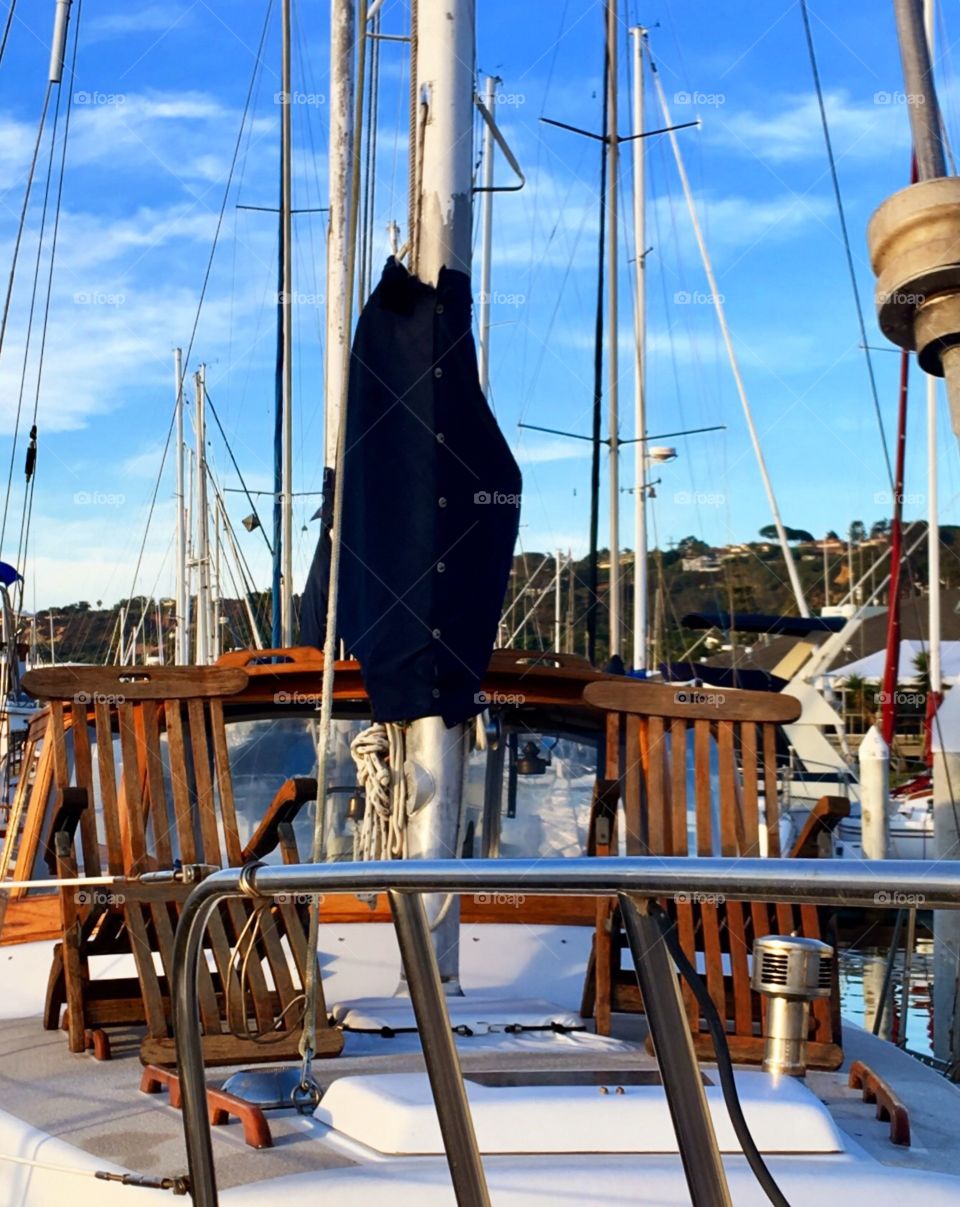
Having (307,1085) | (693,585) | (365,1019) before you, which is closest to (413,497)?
(365,1019)

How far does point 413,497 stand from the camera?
5.24 m

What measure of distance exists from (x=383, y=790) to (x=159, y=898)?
3.12ft

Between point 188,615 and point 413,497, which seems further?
point 188,615

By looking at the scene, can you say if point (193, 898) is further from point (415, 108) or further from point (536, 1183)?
point (415, 108)

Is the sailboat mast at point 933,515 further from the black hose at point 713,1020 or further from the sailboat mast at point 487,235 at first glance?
the black hose at point 713,1020

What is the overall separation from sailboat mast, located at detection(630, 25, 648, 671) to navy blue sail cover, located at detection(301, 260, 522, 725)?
14.2m

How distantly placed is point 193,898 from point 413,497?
2.96 m

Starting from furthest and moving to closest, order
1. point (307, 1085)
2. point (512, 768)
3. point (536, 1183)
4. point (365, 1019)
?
point (512, 768)
point (365, 1019)
point (307, 1085)
point (536, 1183)

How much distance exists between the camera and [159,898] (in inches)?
176

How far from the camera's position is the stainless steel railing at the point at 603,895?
1816 mm

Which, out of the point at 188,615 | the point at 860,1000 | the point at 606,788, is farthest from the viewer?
the point at 188,615

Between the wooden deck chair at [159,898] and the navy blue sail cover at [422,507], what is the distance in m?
0.57

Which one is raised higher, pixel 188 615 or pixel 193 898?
pixel 188 615

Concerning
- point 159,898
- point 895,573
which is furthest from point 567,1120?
point 895,573
